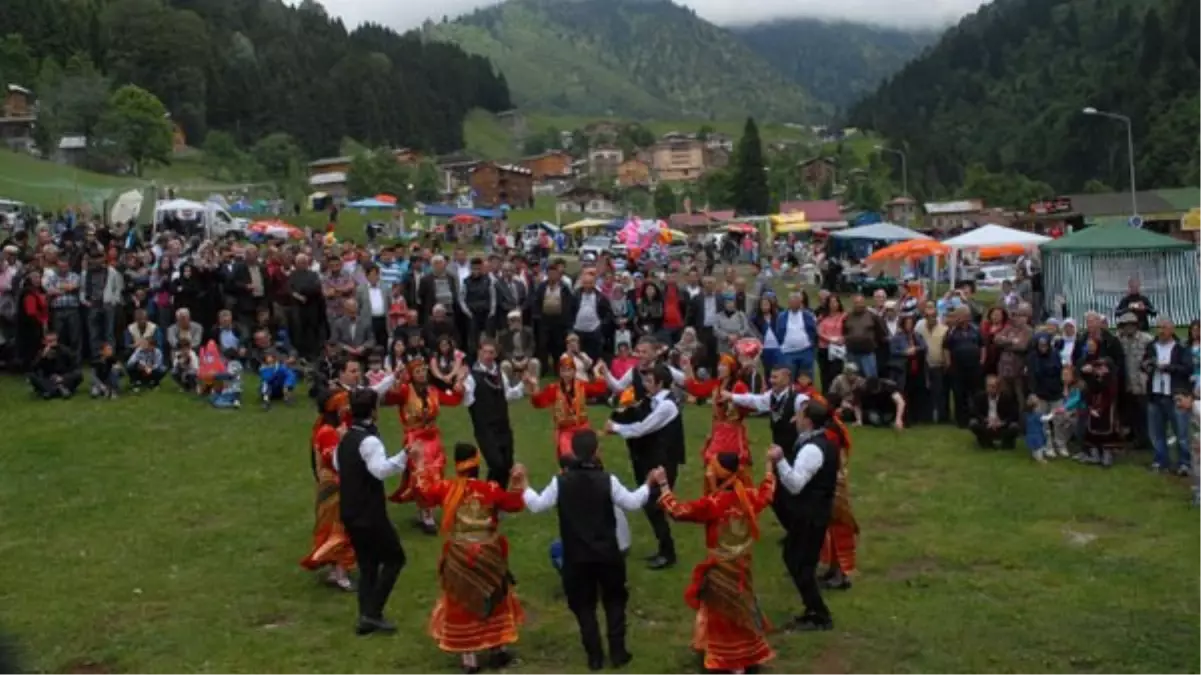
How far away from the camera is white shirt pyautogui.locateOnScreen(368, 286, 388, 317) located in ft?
60.6

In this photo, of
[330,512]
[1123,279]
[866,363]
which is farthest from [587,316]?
[1123,279]

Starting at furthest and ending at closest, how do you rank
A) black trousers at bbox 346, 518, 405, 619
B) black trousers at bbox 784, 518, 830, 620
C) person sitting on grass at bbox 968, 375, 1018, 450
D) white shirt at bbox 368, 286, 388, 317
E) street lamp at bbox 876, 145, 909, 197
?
street lamp at bbox 876, 145, 909, 197, white shirt at bbox 368, 286, 388, 317, person sitting on grass at bbox 968, 375, 1018, 450, black trousers at bbox 784, 518, 830, 620, black trousers at bbox 346, 518, 405, 619

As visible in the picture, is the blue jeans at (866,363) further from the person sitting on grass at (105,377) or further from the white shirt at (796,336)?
the person sitting on grass at (105,377)

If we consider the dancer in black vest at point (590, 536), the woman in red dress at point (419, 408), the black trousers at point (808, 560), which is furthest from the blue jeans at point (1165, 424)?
the woman in red dress at point (419, 408)

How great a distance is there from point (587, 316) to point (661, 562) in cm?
865

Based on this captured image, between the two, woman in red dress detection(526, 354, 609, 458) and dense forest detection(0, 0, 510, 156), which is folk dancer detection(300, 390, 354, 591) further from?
dense forest detection(0, 0, 510, 156)

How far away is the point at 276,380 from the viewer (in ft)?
57.0

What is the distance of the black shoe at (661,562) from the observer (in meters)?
10.4

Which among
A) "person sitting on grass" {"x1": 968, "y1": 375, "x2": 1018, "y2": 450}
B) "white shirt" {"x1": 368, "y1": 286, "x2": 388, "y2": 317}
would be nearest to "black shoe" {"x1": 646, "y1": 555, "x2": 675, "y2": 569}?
"person sitting on grass" {"x1": 968, "y1": 375, "x2": 1018, "y2": 450}

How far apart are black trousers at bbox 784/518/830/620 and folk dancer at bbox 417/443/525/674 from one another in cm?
219

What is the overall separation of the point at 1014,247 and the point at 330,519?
22.1 m

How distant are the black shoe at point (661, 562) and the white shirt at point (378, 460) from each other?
274 cm

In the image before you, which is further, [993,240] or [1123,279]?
[993,240]

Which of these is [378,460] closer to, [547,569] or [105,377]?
[547,569]
